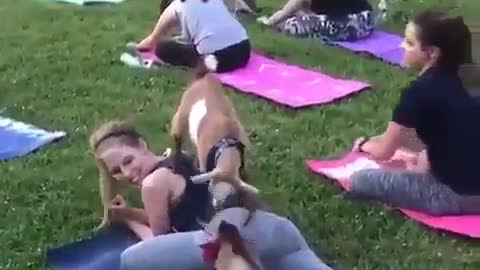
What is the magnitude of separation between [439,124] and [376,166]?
454mm

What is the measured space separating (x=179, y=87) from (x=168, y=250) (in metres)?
2.17

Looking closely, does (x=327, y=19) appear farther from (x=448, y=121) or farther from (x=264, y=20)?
(x=448, y=121)

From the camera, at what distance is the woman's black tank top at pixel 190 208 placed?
10.9 feet

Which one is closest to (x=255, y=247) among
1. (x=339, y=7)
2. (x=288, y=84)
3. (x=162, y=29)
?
(x=288, y=84)

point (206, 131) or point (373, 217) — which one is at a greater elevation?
point (206, 131)

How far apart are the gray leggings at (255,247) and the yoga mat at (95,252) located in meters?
0.21

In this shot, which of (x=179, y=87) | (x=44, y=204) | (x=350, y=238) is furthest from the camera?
(x=179, y=87)

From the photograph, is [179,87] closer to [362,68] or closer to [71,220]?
[362,68]

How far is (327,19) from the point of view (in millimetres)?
6160

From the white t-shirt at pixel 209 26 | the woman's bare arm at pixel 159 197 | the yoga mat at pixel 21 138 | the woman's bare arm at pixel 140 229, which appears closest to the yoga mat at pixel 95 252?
the woman's bare arm at pixel 140 229

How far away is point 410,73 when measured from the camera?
5477 mm

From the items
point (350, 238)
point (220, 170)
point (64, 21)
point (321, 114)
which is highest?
point (220, 170)

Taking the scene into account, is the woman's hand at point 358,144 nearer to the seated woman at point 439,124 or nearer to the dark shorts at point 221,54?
the seated woman at point 439,124

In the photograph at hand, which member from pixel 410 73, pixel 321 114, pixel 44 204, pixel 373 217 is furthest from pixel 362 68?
pixel 44 204
